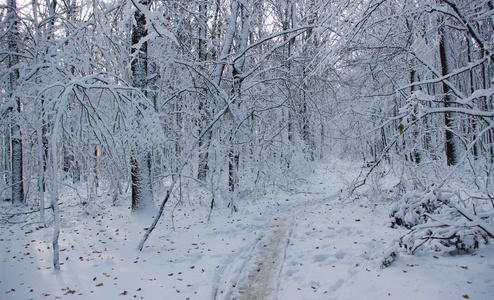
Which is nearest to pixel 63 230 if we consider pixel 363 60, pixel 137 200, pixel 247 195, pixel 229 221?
pixel 137 200

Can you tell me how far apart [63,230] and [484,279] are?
9.13 metres

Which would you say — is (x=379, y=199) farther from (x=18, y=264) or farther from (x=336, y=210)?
(x=18, y=264)

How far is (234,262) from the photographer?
5.60 metres

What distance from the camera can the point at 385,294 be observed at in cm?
386

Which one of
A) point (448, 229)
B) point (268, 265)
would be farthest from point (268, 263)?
point (448, 229)

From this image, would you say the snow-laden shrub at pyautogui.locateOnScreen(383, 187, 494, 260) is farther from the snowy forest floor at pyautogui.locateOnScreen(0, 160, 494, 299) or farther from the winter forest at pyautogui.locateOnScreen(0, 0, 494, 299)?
the snowy forest floor at pyautogui.locateOnScreen(0, 160, 494, 299)

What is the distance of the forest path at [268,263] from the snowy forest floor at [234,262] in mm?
20

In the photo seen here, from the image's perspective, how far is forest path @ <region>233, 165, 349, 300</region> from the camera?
446 centimetres

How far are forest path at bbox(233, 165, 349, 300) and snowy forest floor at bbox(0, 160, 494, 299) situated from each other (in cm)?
2

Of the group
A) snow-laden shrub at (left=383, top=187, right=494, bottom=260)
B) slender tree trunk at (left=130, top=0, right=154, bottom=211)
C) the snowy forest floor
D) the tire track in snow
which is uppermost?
slender tree trunk at (left=130, top=0, right=154, bottom=211)

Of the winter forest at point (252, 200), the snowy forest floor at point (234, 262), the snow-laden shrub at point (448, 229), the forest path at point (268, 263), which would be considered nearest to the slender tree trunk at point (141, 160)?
the winter forest at point (252, 200)

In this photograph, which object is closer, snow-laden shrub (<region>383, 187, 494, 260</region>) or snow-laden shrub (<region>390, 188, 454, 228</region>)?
snow-laden shrub (<region>383, 187, 494, 260</region>)

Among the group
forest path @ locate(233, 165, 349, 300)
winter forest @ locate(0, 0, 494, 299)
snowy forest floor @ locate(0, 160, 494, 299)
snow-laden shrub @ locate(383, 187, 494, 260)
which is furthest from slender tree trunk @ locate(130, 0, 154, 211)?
snow-laden shrub @ locate(383, 187, 494, 260)

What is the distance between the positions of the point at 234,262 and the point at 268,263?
69 centimetres
